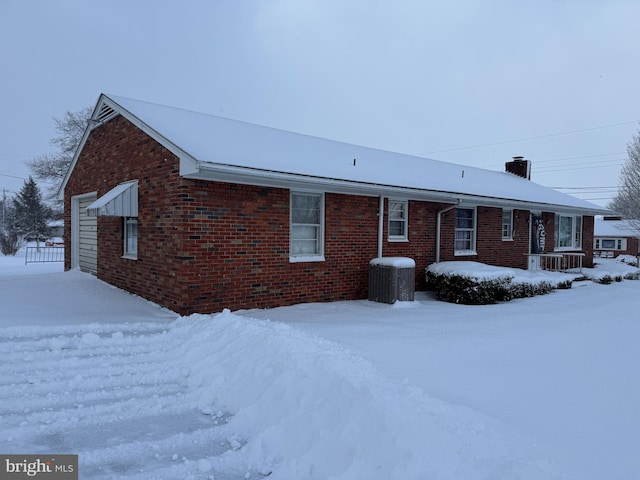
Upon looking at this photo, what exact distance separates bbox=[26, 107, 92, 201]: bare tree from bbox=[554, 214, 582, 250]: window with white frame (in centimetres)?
3292

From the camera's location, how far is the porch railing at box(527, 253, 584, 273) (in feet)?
48.5

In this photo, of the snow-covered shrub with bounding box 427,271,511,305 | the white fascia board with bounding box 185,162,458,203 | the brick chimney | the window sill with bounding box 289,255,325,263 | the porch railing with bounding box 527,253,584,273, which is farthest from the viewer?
the brick chimney

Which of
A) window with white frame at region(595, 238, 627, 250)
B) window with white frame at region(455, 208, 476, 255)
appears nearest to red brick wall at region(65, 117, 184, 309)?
window with white frame at region(455, 208, 476, 255)

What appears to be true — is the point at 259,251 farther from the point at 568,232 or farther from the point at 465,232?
the point at 568,232

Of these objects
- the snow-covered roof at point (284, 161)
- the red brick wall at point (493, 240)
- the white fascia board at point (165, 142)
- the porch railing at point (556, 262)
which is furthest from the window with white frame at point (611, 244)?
the white fascia board at point (165, 142)

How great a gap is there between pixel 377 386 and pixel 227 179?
519cm

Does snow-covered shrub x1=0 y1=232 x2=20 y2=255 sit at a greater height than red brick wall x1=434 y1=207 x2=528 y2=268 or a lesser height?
lesser

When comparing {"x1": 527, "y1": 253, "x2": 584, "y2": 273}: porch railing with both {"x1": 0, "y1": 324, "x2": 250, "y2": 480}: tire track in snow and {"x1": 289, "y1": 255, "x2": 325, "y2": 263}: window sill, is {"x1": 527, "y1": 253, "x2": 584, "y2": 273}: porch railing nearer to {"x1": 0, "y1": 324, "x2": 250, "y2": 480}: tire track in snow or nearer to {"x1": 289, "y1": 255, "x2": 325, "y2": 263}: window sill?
{"x1": 289, "y1": 255, "x2": 325, "y2": 263}: window sill

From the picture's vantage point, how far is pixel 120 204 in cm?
898

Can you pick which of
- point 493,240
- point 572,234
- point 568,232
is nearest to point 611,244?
point 572,234

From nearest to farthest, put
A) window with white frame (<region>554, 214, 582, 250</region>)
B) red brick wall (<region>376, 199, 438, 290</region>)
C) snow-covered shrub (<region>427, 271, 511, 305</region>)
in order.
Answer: snow-covered shrub (<region>427, 271, 511, 305</region>) < red brick wall (<region>376, 199, 438, 290</region>) < window with white frame (<region>554, 214, 582, 250</region>)

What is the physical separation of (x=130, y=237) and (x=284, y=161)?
13.4 feet

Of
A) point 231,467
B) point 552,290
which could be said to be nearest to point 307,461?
point 231,467

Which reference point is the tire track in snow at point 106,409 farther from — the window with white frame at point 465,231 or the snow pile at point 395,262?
the window with white frame at point 465,231
